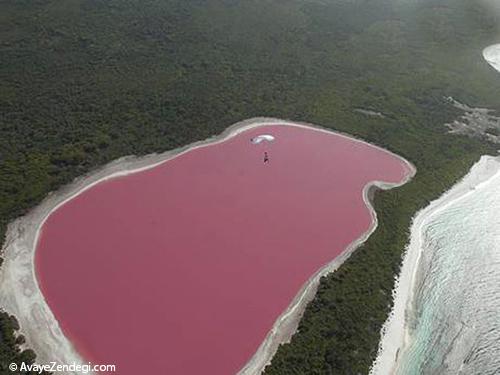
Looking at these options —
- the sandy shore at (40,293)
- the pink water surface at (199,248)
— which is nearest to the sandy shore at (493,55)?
the pink water surface at (199,248)

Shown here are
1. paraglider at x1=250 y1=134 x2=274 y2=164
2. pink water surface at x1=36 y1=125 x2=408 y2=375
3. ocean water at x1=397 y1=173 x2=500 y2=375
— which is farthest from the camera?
paraglider at x1=250 y1=134 x2=274 y2=164

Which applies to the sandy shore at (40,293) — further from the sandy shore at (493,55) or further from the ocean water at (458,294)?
the sandy shore at (493,55)

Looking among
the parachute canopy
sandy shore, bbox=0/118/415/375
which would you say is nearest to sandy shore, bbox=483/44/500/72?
the parachute canopy

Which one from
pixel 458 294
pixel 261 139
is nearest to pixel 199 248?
pixel 261 139

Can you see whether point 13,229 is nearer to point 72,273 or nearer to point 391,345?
point 72,273

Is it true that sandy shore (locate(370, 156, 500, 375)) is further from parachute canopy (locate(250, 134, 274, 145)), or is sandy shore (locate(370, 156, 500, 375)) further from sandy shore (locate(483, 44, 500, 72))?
sandy shore (locate(483, 44, 500, 72))

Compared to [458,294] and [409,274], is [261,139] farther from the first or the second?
[458,294]
